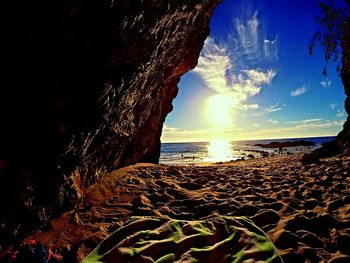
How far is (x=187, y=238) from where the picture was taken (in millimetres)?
2895

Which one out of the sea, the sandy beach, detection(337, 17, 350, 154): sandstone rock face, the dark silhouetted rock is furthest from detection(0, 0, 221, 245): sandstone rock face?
the sea

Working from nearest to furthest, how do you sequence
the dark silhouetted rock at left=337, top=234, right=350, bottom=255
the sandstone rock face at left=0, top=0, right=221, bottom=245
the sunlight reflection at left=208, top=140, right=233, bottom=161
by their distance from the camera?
the dark silhouetted rock at left=337, top=234, right=350, bottom=255 < the sandstone rock face at left=0, top=0, right=221, bottom=245 < the sunlight reflection at left=208, top=140, right=233, bottom=161

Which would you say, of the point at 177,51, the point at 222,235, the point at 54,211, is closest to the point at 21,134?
the point at 54,211

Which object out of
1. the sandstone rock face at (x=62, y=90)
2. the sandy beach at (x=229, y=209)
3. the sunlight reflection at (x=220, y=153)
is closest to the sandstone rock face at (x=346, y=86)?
the sandy beach at (x=229, y=209)

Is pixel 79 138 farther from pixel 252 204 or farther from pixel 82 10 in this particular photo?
pixel 252 204

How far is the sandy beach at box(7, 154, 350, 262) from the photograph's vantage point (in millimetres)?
2969

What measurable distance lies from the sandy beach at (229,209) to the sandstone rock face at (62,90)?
26.1 inches

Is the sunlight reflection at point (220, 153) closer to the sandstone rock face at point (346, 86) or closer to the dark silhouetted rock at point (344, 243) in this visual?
the sandstone rock face at point (346, 86)

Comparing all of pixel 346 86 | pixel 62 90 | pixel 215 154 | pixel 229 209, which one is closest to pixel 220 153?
pixel 215 154

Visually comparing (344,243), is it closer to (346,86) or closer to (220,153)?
(346,86)

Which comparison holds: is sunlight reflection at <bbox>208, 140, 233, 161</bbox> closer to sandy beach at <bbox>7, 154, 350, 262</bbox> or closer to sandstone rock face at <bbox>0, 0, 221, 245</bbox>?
sandy beach at <bbox>7, 154, 350, 262</bbox>

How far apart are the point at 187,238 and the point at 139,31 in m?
4.46

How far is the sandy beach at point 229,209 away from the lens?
9.74 feet

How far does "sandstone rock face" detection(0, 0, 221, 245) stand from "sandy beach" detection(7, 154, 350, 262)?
662 millimetres
